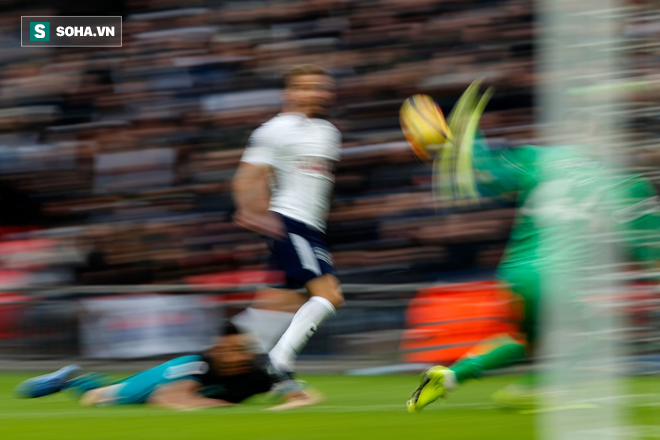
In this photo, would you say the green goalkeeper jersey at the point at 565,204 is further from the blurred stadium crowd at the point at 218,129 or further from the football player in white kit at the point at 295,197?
the blurred stadium crowd at the point at 218,129

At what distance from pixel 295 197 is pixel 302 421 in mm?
1094

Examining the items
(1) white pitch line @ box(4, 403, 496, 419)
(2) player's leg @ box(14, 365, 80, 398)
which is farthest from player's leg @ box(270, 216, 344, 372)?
(2) player's leg @ box(14, 365, 80, 398)

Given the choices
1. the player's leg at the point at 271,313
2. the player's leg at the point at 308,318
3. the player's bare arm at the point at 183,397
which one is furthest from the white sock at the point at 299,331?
the player's bare arm at the point at 183,397

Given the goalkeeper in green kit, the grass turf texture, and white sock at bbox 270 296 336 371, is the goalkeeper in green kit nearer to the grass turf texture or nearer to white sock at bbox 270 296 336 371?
the grass turf texture

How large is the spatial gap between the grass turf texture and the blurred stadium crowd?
2.18 meters

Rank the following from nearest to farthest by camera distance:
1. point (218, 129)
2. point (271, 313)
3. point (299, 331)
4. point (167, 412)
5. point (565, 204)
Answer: point (565, 204)
point (167, 412)
point (299, 331)
point (271, 313)
point (218, 129)

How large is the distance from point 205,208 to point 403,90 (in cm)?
154

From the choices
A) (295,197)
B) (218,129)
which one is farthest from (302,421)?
(218,129)

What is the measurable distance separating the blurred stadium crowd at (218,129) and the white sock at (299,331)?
236cm

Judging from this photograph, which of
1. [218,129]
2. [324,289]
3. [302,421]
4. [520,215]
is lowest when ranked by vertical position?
[302,421]

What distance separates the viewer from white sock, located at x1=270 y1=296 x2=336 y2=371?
16.4 ft

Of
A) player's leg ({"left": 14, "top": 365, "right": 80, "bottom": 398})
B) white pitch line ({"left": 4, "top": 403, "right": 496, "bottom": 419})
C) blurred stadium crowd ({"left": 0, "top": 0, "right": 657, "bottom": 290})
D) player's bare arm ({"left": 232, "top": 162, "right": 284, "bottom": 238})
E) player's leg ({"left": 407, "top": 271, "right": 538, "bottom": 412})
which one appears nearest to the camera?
player's leg ({"left": 407, "top": 271, "right": 538, "bottom": 412})

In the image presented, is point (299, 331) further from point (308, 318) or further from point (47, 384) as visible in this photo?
point (47, 384)

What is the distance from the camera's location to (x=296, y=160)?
5.27 m
